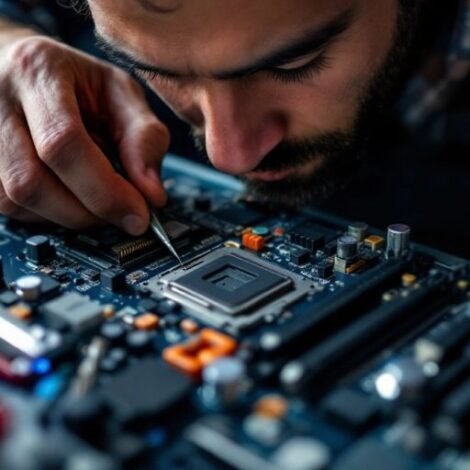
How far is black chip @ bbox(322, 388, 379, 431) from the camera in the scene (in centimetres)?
85

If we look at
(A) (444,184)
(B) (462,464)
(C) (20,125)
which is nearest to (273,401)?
(B) (462,464)

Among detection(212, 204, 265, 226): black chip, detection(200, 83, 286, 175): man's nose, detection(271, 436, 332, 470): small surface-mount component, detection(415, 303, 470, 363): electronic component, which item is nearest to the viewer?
detection(271, 436, 332, 470): small surface-mount component

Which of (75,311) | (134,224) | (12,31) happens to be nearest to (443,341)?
(75,311)

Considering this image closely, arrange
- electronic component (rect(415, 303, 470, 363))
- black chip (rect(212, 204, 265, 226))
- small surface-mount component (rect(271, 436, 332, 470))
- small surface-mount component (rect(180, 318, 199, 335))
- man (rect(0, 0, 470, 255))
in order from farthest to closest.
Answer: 1. black chip (rect(212, 204, 265, 226))
2. man (rect(0, 0, 470, 255))
3. small surface-mount component (rect(180, 318, 199, 335))
4. electronic component (rect(415, 303, 470, 363))
5. small surface-mount component (rect(271, 436, 332, 470))

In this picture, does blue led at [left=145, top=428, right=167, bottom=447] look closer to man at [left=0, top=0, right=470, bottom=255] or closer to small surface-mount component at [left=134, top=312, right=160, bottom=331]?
small surface-mount component at [left=134, top=312, right=160, bottom=331]

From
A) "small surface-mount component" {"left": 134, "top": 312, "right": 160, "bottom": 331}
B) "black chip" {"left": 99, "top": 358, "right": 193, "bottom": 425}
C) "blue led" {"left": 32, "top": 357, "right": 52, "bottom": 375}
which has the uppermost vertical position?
"black chip" {"left": 99, "top": 358, "right": 193, "bottom": 425}

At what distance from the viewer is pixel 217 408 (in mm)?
903

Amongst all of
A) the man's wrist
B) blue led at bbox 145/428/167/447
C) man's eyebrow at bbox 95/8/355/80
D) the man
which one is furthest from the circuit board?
the man's wrist

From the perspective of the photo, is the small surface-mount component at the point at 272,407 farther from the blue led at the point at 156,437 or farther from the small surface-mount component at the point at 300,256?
the small surface-mount component at the point at 300,256

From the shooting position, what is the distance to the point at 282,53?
119 cm

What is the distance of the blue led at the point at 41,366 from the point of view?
37.4 inches

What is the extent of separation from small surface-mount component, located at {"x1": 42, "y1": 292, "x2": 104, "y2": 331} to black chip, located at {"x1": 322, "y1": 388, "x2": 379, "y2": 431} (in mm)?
355

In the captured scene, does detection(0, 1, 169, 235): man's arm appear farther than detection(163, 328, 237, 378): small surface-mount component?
Yes

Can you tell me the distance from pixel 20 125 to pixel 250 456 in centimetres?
89
